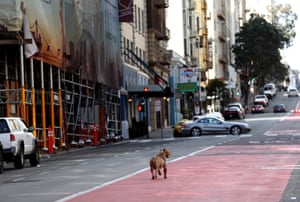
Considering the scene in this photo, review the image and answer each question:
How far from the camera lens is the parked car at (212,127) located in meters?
55.3

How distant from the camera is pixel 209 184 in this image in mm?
18219

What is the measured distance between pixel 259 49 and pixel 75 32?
72916 millimetres

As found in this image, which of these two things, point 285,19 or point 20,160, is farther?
point 285,19

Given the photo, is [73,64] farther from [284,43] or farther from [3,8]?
[284,43]

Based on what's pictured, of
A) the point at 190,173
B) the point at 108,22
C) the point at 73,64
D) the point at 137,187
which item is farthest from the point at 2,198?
the point at 108,22

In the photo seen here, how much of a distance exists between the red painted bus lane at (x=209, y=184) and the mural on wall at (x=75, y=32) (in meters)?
13.1

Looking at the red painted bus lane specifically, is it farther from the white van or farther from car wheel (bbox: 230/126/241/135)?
the white van

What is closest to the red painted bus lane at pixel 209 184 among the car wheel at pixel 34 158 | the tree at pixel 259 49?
the car wheel at pixel 34 158

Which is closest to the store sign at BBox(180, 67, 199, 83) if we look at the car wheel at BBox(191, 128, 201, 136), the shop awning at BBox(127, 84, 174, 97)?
the shop awning at BBox(127, 84, 174, 97)

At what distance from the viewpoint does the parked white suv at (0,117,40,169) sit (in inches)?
1066

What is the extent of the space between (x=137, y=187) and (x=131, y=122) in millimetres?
47531

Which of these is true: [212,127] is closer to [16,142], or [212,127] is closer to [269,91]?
[16,142]

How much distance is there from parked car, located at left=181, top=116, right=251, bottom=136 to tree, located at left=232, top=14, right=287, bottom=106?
61399 millimetres

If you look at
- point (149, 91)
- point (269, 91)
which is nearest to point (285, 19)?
point (269, 91)
